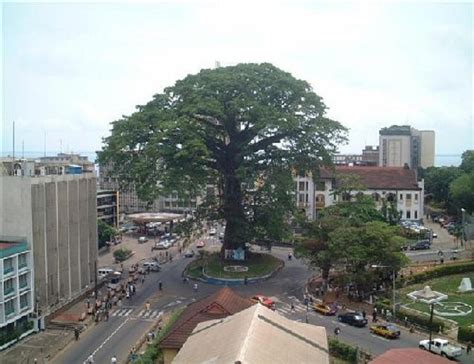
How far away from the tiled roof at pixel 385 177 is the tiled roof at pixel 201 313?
156 feet

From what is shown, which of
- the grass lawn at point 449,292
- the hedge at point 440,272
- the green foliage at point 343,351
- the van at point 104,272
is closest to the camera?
the green foliage at point 343,351

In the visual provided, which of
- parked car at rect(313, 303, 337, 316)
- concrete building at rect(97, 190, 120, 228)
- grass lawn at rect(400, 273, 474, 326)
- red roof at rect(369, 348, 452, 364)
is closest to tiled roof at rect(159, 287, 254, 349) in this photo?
red roof at rect(369, 348, 452, 364)

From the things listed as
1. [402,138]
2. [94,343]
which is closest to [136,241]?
[94,343]

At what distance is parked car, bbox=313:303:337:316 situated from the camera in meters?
40.4

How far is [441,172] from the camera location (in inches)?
3676

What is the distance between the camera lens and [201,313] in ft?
100

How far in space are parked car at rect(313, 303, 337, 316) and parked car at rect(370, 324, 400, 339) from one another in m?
4.34

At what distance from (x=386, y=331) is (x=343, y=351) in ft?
17.4

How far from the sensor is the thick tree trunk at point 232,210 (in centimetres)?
5259

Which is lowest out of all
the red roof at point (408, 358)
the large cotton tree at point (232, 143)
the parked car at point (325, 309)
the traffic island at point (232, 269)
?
the parked car at point (325, 309)

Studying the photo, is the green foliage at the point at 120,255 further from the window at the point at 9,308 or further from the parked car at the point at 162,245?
the window at the point at 9,308

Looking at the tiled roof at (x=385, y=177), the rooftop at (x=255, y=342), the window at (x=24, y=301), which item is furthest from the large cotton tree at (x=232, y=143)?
the tiled roof at (x=385, y=177)

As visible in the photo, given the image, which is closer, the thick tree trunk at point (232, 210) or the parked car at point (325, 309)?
the parked car at point (325, 309)

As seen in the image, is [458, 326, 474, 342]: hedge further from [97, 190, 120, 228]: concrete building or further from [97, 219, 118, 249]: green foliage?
[97, 190, 120, 228]: concrete building
